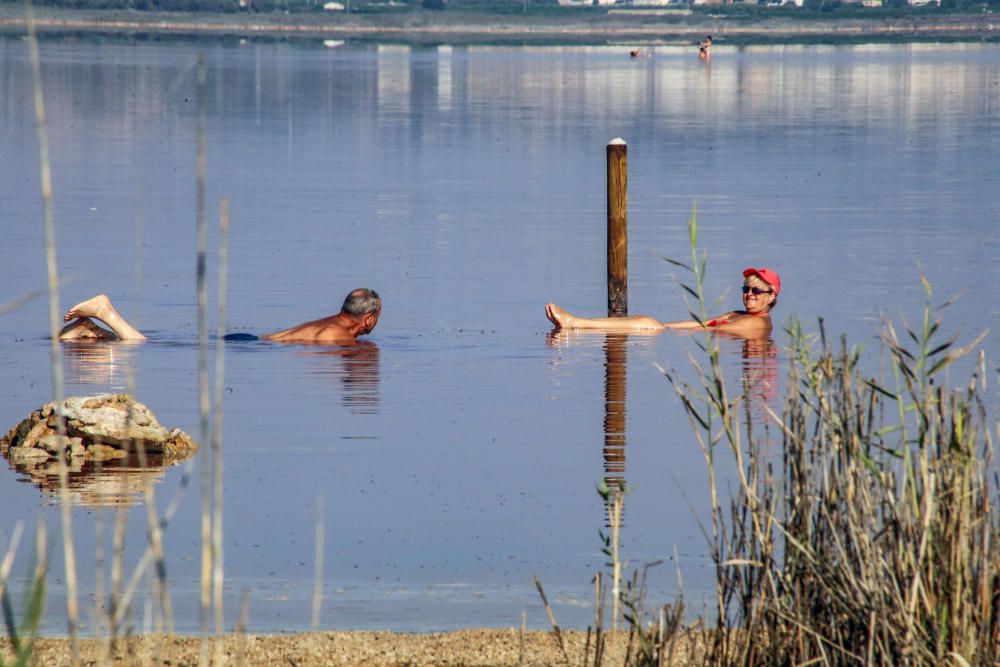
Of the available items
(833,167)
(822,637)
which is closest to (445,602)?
(822,637)

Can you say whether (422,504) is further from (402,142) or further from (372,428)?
(402,142)

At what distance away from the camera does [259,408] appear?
13.2 m

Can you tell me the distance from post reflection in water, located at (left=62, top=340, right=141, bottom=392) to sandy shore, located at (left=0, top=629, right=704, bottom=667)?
20.5 feet

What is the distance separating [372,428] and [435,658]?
5.27 m

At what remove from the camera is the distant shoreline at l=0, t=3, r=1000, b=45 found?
4803 inches

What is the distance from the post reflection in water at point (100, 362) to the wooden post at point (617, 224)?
16.2 ft

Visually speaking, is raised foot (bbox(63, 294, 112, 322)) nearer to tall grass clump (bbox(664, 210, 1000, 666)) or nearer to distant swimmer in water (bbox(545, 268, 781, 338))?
distant swimmer in water (bbox(545, 268, 781, 338))

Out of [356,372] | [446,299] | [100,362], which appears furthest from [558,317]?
[100,362]

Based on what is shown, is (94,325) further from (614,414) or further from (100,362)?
(614,414)

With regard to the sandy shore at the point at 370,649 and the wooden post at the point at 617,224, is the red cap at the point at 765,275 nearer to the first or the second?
the wooden post at the point at 617,224

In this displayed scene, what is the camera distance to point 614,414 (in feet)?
42.8

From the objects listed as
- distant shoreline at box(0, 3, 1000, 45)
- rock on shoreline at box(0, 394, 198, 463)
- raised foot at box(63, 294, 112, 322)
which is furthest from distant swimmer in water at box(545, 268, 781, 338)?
distant shoreline at box(0, 3, 1000, 45)

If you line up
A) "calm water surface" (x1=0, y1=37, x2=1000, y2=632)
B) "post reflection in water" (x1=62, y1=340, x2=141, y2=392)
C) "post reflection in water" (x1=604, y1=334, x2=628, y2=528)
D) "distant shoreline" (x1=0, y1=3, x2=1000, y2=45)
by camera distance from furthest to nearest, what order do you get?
"distant shoreline" (x1=0, y1=3, x2=1000, y2=45), "post reflection in water" (x1=62, y1=340, x2=141, y2=392), "post reflection in water" (x1=604, y1=334, x2=628, y2=528), "calm water surface" (x1=0, y1=37, x2=1000, y2=632)

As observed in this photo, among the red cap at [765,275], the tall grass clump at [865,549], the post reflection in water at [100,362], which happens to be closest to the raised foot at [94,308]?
the post reflection in water at [100,362]
